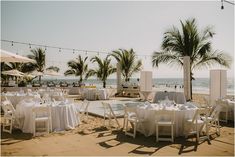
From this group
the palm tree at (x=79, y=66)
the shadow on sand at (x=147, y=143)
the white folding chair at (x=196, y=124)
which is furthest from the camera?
the palm tree at (x=79, y=66)

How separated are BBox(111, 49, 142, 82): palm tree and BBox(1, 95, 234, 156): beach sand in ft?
42.9

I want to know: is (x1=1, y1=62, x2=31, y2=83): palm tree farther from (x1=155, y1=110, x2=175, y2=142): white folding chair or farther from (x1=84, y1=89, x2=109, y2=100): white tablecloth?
(x1=155, y1=110, x2=175, y2=142): white folding chair

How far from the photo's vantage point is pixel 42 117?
21.4 feet

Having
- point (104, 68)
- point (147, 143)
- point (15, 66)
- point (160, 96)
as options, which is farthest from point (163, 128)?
point (15, 66)

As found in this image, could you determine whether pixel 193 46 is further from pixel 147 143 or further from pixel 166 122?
pixel 147 143

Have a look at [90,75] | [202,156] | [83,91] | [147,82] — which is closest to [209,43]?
[147,82]

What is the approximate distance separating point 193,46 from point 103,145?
935 cm

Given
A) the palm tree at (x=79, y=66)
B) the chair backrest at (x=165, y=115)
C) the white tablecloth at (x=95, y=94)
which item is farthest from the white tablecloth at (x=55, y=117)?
the palm tree at (x=79, y=66)

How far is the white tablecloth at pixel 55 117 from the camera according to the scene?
6.45m

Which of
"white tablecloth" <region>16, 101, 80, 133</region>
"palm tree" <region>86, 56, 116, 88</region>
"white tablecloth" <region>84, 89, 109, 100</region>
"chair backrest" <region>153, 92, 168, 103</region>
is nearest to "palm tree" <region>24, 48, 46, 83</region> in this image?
"palm tree" <region>86, 56, 116, 88</region>

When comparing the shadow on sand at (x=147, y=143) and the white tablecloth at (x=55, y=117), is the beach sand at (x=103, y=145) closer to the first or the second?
the shadow on sand at (x=147, y=143)

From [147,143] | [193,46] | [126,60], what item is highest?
[193,46]

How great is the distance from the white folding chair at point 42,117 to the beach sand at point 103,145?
287 millimetres

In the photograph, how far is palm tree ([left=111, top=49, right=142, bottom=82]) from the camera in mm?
19297
